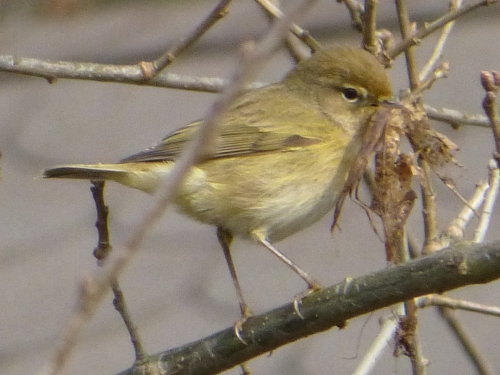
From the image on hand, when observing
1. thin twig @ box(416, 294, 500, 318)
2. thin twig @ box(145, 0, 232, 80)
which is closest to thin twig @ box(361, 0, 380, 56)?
thin twig @ box(145, 0, 232, 80)

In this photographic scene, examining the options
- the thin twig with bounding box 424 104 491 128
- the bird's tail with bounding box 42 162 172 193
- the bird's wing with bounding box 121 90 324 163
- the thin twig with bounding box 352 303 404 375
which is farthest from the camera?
the thin twig with bounding box 424 104 491 128

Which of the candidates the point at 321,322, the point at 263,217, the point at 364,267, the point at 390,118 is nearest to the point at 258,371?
the point at 364,267

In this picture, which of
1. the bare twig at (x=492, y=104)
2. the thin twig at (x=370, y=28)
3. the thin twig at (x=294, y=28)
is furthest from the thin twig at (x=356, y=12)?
the bare twig at (x=492, y=104)

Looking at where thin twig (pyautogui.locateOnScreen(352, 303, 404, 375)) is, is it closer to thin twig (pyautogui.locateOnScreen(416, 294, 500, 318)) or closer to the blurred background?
thin twig (pyautogui.locateOnScreen(416, 294, 500, 318))

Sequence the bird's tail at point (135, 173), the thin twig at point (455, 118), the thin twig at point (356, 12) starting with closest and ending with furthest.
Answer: the bird's tail at point (135, 173) < the thin twig at point (356, 12) < the thin twig at point (455, 118)

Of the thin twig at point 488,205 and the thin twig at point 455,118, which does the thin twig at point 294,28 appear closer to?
the thin twig at point 455,118

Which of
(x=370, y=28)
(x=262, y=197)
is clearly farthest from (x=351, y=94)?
(x=262, y=197)

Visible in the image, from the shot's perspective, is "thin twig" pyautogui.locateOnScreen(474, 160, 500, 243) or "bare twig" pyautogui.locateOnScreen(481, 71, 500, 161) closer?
"bare twig" pyautogui.locateOnScreen(481, 71, 500, 161)
